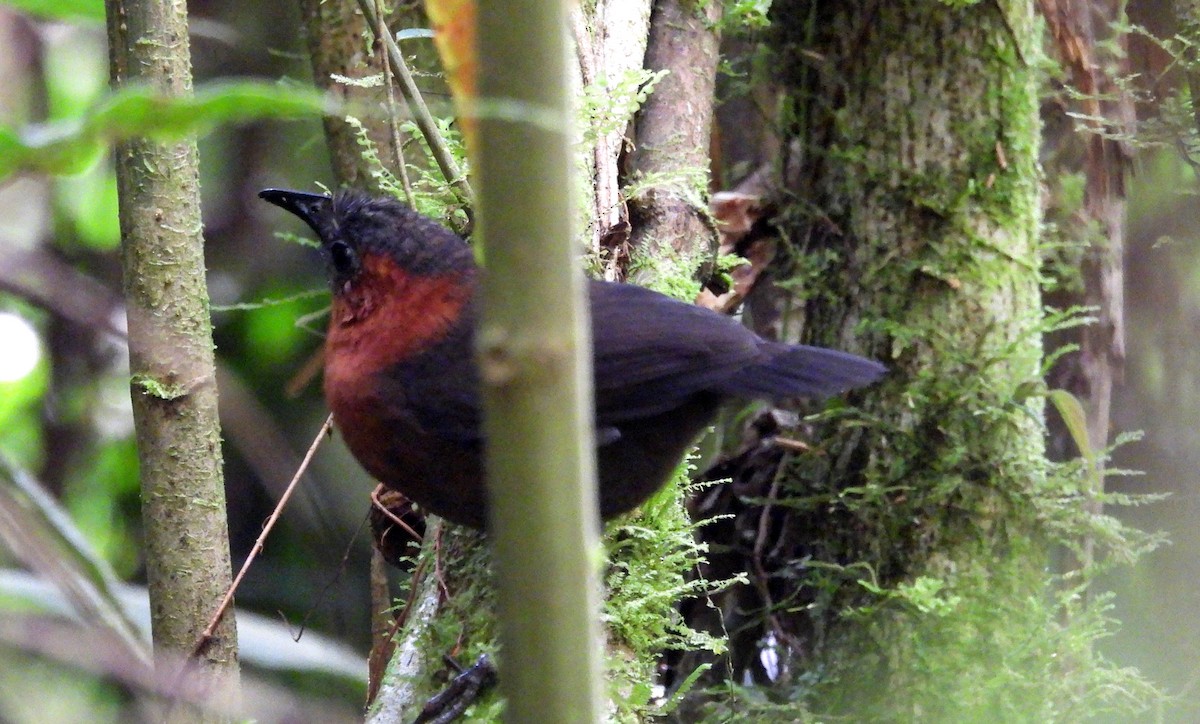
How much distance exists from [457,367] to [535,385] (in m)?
1.48

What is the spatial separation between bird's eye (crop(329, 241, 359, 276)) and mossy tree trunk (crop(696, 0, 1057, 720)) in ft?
3.85

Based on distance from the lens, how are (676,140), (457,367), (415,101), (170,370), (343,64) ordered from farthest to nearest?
(343,64), (676,140), (457,367), (415,101), (170,370)

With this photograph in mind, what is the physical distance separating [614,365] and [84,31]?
8.79ft

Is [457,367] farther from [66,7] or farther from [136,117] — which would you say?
[136,117]

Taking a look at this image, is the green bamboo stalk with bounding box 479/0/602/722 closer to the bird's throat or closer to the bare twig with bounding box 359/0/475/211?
the bare twig with bounding box 359/0/475/211

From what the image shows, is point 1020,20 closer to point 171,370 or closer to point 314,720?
point 171,370

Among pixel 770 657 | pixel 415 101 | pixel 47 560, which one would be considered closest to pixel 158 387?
pixel 415 101

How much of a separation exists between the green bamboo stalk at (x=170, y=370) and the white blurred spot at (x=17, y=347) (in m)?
1.07

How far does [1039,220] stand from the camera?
286 cm

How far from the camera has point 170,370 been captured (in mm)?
1812

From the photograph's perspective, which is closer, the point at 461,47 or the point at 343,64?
the point at 461,47

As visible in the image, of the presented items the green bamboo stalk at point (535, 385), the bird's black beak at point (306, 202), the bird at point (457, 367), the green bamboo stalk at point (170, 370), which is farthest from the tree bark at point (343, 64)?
the green bamboo stalk at point (535, 385)

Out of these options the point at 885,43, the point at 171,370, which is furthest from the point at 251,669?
the point at 885,43

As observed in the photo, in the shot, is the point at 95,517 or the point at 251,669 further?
the point at 95,517
